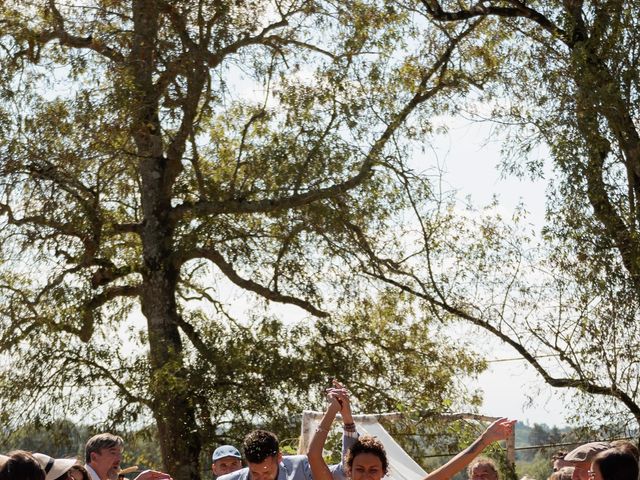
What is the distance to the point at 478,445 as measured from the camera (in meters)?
5.26

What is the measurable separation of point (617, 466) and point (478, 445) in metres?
1.18

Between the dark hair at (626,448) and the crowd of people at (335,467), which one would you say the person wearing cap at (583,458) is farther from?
the dark hair at (626,448)

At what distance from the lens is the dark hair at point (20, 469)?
12.8 ft

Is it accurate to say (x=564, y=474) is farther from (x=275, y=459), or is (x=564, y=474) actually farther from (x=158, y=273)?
(x=158, y=273)

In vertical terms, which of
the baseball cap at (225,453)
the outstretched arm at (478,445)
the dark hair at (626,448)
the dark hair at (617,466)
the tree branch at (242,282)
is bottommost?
the dark hair at (617,466)

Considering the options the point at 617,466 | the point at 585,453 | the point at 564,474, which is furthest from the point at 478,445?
the point at 617,466

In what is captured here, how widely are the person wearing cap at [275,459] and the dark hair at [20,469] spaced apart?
5.84 feet

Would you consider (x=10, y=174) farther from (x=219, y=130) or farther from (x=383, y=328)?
(x=383, y=328)

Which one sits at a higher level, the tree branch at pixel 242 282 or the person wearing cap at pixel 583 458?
the tree branch at pixel 242 282

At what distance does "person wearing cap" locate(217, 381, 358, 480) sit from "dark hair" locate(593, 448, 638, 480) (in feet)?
5.75

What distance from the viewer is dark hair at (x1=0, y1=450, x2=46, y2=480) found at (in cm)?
390

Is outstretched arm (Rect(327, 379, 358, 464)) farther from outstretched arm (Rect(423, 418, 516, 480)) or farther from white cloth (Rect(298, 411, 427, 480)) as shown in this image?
white cloth (Rect(298, 411, 427, 480))

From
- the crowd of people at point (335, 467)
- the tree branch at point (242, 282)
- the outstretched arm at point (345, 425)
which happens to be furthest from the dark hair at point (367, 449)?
the tree branch at point (242, 282)

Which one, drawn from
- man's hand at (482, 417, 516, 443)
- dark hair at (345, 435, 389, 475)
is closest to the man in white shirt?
dark hair at (345, 435, 389, 475)
